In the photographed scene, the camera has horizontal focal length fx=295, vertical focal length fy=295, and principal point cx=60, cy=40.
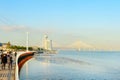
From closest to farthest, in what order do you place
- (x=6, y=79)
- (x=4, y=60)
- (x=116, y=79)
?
1. (x=6, y=79)
2. (x=4, y=60)
3. (x=116, y=79)

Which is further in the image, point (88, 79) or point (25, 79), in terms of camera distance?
point (88, 79)

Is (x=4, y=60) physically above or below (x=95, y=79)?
above

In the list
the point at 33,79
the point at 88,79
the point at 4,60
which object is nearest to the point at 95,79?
the point at 88,79

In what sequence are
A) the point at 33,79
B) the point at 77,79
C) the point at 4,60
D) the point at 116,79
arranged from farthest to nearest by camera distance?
the point at 116,79 → the point at 77,79 → the point at 33,79 → the point at 4,60

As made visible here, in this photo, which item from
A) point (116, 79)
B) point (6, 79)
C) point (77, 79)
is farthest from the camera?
point (116, 79)

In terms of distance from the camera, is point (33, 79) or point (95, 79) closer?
point (33, 79)

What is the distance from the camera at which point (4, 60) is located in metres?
37.2

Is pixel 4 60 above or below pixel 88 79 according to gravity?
above

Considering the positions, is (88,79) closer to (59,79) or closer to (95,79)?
(95,79)

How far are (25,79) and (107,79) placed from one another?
14456mm

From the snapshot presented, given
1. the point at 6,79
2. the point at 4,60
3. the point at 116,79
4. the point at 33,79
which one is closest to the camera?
the point at 6,79

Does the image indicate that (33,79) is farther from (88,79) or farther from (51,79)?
(88,79)

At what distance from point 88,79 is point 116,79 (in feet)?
18.6

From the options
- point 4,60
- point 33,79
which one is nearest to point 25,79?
point 33,79
